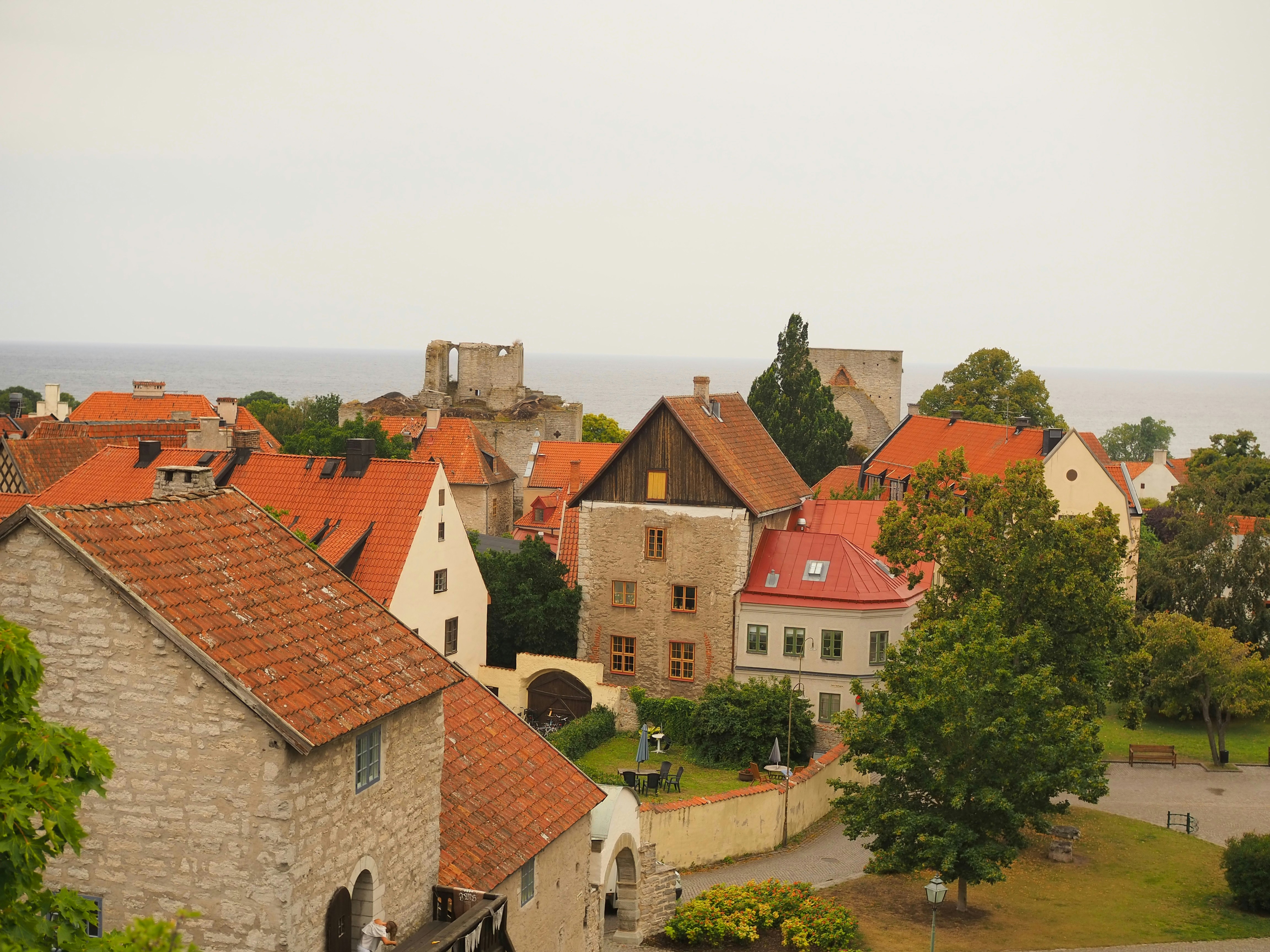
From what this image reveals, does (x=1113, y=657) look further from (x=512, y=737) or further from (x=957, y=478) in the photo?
(x=512, y=737)

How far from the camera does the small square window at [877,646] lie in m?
42.4

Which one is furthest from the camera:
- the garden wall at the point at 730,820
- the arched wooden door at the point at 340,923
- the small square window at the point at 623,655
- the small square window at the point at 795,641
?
the small square window at the point at 623,655

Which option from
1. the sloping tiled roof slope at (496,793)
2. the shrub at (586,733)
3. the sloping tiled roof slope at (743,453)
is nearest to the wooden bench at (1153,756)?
the sloping tiled roof slope at (743,453)

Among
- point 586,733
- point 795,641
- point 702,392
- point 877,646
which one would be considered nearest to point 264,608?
point 586,733

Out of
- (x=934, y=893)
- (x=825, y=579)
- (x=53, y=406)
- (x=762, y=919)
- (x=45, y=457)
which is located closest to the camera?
(x=934, y=893)

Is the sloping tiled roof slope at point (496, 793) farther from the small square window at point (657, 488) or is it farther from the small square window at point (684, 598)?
the small square window at point (657, 488)

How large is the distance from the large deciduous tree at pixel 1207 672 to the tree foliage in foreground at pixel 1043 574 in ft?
29.4

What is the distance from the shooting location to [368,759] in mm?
15328

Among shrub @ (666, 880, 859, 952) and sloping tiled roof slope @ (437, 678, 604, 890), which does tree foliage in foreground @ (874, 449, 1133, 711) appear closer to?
shrub @ (666, 880, 859, 952)

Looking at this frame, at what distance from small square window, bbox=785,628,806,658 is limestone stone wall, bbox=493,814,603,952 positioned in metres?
20.5

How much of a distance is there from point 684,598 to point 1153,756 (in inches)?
617

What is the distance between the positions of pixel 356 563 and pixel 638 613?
10.0m

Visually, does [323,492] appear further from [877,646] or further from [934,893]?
[934,893]

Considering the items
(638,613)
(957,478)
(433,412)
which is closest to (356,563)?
(638,613)
